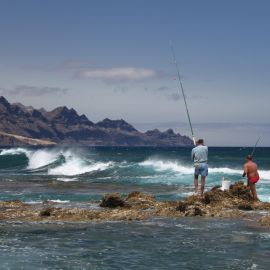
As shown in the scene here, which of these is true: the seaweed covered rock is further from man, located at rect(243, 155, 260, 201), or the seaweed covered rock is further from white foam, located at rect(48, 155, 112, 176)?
white foam, located at rect(48, 155, 112, 176)

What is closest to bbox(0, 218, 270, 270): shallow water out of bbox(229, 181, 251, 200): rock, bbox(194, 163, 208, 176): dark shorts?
bbox(194, 163, 208, 176): dark shorts

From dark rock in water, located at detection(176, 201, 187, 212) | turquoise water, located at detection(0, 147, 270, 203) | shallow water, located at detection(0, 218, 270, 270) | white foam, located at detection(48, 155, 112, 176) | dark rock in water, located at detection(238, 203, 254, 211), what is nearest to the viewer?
shallow water, located at detection(0, 218, 270, 270)

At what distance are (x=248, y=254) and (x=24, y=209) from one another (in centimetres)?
977

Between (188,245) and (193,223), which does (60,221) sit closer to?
(193,223)

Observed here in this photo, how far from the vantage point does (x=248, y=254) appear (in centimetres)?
1096

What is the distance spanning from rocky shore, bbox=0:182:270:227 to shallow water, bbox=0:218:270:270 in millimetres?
1064

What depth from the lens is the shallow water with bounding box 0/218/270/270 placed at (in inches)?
405

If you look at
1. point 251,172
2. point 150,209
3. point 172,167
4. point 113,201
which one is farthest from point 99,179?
point 251,172

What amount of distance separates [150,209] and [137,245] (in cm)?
624

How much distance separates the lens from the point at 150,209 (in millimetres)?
18266

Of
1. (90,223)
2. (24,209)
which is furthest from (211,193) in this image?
(24,209)

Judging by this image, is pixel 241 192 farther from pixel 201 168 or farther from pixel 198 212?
pixel 198 212

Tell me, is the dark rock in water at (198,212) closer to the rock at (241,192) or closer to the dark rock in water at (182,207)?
the dark rock in water at (182,207)

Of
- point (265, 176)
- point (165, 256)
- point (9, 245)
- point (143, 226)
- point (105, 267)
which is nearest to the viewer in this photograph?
point (105, 267)
